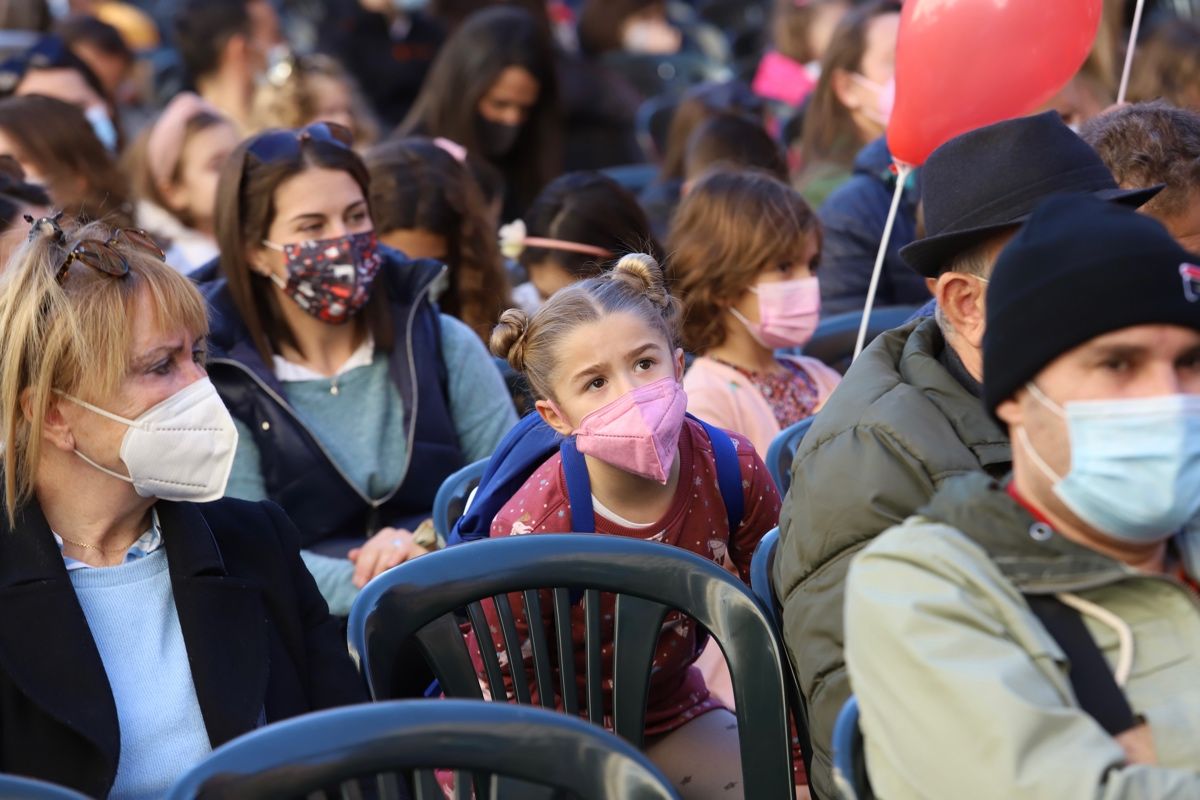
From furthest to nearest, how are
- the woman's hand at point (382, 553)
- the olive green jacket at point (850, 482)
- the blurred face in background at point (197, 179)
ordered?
the blurred face in background at point (197, 179) < the woman's hand at point (382, 553) < the olive green jacket at point (850, 482)

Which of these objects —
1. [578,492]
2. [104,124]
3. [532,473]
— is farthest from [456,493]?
[104,124]

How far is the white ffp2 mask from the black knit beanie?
154 centimetres

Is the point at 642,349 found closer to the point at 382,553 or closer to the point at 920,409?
the point at 920,409

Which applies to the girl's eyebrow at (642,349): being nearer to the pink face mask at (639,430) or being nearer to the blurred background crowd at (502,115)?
the pink face mask at (639,430)

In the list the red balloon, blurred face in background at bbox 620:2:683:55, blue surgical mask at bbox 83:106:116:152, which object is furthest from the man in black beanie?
blurred face in background at bbox 620:2:683:55

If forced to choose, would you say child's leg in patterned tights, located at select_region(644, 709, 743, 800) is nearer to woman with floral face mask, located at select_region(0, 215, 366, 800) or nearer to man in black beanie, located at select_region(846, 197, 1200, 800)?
woman with floral face mask, located at select_region(0, 215, 366, 800)

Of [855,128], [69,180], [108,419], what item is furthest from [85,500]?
[855,128]

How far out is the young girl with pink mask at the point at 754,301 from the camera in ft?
14.3

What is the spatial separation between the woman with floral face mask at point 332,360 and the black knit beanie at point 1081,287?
91.7 inches

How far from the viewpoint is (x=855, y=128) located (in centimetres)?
636

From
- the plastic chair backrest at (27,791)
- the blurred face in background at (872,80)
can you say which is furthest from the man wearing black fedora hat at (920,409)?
the blurred face in background at (872,80)

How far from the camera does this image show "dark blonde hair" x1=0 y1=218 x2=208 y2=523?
2.84 meters

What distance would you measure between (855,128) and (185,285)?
12.9 ft

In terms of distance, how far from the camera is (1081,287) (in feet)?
6.84
